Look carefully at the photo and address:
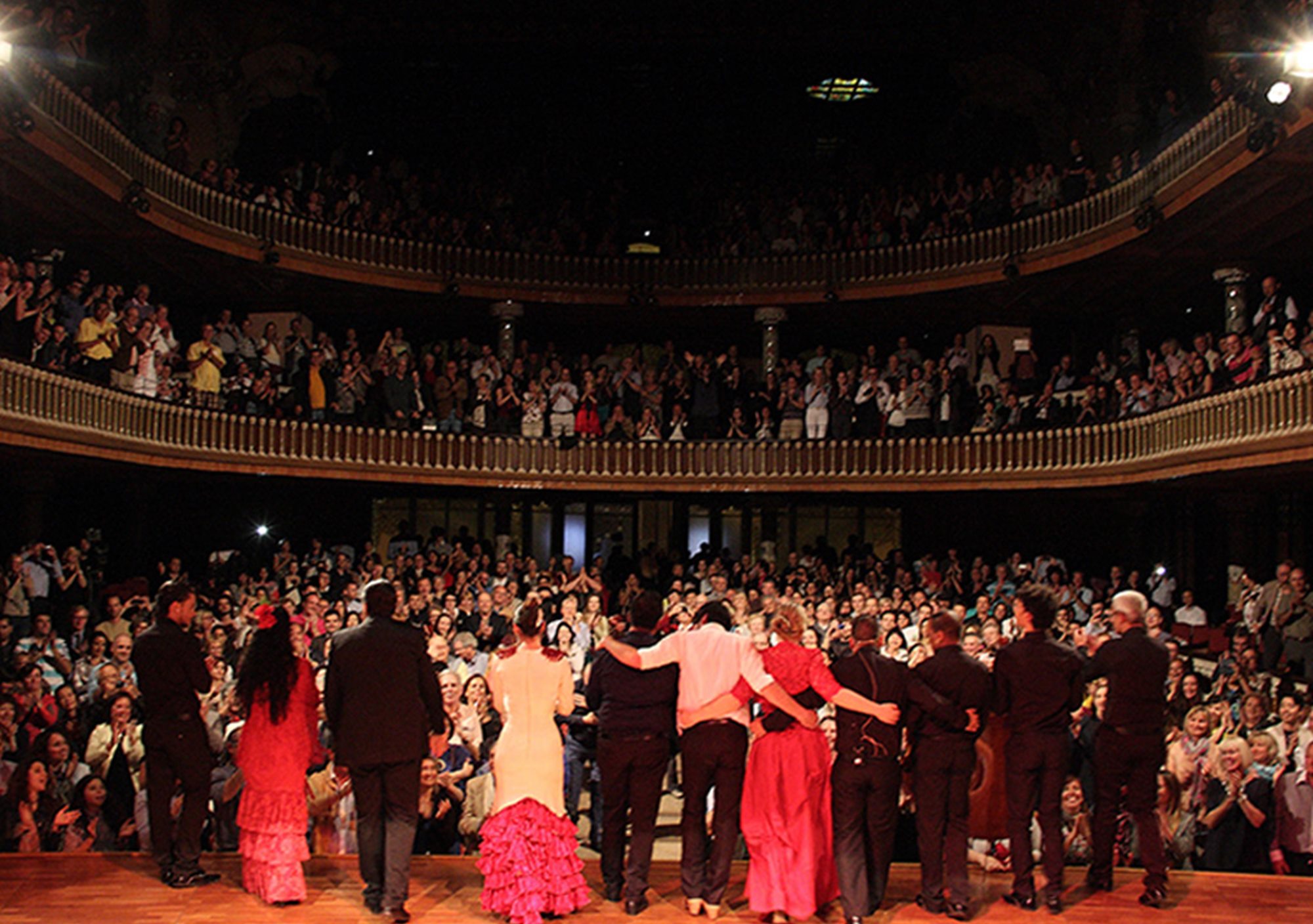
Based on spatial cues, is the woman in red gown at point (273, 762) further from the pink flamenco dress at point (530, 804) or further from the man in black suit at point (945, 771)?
the man in black suit at point (945, 771)

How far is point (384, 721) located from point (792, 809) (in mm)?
1939

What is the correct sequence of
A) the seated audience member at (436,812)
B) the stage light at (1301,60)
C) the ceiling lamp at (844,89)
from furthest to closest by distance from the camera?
1. the ceiling lamp at (844,89)
2. the stage light at (1301,60)
3. the seated audience member at (436,812)

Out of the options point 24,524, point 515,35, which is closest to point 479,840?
point 24,524

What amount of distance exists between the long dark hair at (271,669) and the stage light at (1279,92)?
9853 mm

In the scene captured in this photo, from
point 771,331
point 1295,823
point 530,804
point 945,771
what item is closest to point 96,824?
point 530,804

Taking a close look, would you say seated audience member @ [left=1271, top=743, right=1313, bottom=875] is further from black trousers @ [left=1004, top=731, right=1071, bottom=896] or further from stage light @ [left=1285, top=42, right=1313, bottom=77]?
stage light @ [left=1285, top=42, right=1313, bottom=77]

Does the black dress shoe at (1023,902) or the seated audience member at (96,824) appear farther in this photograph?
the seated audience member at (96,824)

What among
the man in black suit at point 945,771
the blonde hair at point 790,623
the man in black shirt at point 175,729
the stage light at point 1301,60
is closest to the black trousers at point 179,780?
the man in black shirt at point 175,729

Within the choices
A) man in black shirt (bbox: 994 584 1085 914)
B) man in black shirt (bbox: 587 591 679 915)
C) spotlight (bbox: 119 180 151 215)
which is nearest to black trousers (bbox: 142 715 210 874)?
man in black shirt (bbox: 587 591 679 915)

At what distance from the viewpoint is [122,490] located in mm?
17547

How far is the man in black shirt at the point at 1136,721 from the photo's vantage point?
5.89m

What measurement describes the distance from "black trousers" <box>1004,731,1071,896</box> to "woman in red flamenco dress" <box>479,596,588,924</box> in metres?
2.12

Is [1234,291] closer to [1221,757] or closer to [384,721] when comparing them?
[1221,757]

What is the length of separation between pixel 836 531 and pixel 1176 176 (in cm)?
915
